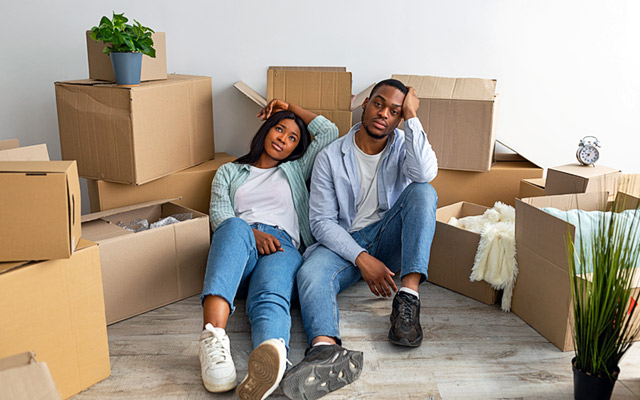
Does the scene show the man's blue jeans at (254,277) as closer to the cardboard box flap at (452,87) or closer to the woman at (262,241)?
the woman at (262,241)

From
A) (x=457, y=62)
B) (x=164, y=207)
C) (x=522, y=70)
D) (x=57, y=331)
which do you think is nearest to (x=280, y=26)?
(x=457, y=62)

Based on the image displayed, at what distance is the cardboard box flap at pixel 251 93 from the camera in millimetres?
2373

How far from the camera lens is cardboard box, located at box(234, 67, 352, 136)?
7.30 ft

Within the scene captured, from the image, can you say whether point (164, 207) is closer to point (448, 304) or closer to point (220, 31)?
point (220, 31)

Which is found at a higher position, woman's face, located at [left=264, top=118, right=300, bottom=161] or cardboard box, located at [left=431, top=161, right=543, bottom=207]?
woman's face, located at [left=264, top=118, right=300, bottom=161]

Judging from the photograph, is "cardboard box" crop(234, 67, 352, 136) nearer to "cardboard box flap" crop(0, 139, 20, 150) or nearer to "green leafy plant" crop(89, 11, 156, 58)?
"green leafy plant" crop(89, 11, 156, 58)

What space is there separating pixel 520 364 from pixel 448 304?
404mm

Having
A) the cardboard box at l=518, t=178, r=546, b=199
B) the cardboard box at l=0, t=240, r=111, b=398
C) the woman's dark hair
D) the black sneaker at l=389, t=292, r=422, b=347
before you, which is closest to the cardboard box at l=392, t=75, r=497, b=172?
the cardboard box at l=518, t=178, r=546, b=199

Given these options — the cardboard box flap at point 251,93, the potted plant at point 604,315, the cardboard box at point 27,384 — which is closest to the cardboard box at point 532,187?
the potted plant at point 604,315

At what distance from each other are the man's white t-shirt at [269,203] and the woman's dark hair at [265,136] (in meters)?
0.09

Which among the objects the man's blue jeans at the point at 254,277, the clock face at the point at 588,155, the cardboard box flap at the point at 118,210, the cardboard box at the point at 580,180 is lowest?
the man's blue jeans at the point at 254,277

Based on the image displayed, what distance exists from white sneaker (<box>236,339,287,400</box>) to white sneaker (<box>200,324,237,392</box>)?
2.9 inches

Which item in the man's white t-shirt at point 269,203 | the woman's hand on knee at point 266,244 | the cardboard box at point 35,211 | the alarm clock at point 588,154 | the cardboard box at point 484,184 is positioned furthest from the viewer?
the cardboard box at point 484,184

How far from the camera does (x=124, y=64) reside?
190 centimetres
